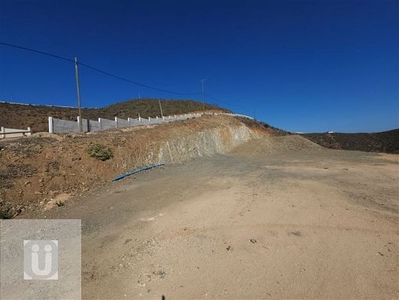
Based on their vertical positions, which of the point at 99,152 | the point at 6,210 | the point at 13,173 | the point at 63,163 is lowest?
the point at 6,210

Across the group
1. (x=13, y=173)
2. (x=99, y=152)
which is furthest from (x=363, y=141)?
(x=13, y=173)

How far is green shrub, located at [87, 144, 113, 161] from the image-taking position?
1223 cm

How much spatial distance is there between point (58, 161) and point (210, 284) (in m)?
8.92

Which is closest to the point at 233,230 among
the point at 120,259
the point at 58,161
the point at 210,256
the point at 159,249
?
the point at 210,256

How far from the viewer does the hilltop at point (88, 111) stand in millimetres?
39341

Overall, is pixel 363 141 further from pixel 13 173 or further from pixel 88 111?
pixel 88 111

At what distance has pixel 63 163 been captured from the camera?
10.9m

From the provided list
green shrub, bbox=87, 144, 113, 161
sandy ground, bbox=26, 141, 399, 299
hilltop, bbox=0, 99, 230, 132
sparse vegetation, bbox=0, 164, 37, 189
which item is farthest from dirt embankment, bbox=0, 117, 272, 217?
hilltop, bbox=0, 99, 230, 132

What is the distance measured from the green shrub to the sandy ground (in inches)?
114

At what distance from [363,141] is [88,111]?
177ft

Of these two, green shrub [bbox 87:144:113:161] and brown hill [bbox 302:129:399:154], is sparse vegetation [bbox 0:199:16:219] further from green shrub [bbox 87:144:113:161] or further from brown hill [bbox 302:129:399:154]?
brown hill [bbox 302:129:399:154]

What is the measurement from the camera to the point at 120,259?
5.23 meters

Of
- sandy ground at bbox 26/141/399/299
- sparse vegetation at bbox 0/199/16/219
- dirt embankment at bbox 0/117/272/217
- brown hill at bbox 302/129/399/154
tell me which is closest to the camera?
sandy ground at bbox 26/141/399/299

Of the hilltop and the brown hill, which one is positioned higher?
the hilltop
